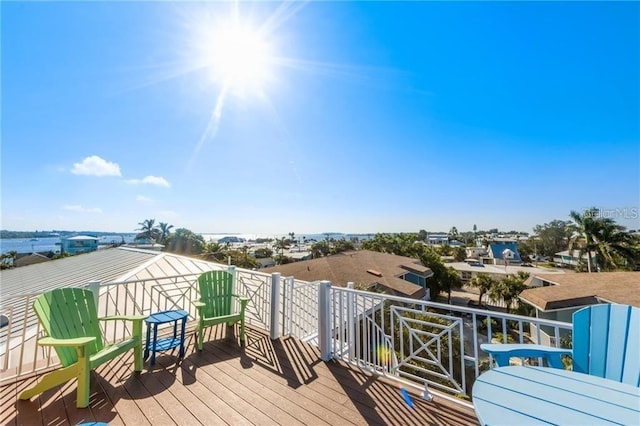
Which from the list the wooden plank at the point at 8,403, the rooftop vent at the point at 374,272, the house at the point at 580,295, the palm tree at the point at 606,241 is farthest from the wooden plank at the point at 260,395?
the palm tree at the point at 606,241

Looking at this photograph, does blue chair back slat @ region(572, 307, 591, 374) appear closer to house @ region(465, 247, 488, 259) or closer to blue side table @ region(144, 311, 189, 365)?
blue side table @ region(144, 311, 189, 365)

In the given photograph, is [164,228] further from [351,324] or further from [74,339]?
[351,324]

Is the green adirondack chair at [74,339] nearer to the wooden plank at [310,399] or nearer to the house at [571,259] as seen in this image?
the wooden plank at [310,399]

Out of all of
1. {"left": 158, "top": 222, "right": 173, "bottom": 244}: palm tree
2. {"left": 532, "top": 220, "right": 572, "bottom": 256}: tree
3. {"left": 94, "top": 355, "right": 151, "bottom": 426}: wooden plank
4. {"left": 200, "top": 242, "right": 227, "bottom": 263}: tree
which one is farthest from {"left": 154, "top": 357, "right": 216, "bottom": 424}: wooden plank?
{"left": 532, "top": 220, "right": 572, "bottom": 256}: tree

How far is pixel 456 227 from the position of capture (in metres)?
83.9

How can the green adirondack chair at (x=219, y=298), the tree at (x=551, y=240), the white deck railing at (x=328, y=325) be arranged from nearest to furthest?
the white deck railing at (x=328, y=325) → the green adirondack chair at (x=219, y=298) → the tree at (x=551, y=240)

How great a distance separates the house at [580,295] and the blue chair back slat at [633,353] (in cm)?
959

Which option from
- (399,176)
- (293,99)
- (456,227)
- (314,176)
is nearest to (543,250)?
(456,227)

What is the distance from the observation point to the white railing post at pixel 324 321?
10.1 feet

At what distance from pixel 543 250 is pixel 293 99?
195ft

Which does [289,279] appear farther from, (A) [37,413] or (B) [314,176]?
(B) [314,176]

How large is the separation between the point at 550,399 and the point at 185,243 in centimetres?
A: 3307

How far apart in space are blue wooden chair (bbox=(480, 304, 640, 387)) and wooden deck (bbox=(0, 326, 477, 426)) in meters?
0.92

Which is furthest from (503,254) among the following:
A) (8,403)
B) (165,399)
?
(8,403)
